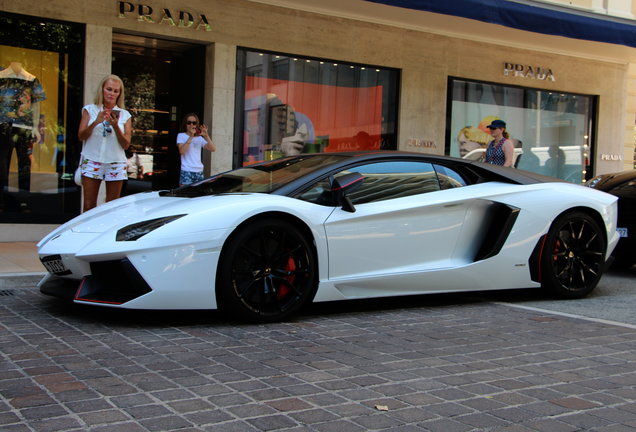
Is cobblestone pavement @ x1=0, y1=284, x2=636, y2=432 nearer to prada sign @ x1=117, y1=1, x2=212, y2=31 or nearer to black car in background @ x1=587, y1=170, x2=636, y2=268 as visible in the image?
black car in background @ x1=587, y1=170, x2=636, y2=268

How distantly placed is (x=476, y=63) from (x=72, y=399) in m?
11.4

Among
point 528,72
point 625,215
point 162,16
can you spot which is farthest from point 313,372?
point 528,72

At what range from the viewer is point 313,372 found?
3676 mm

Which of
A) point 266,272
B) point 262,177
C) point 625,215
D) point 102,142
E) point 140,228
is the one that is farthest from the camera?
point 625,215

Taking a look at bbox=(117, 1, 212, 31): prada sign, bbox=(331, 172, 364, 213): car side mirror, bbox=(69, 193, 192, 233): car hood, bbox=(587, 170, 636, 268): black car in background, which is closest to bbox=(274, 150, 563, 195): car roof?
bbox=(331, 172, 364, 213): car side mirror

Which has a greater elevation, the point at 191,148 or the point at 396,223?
the point at 191,148

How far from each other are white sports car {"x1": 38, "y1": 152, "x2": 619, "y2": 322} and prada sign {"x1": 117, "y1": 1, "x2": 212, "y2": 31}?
198 inches

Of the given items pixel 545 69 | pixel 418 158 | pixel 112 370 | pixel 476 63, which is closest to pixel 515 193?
pixel 418 158

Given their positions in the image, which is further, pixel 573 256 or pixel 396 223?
pixel 573 256

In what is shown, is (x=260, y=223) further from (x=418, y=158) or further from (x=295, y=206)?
(x=418, y=158)

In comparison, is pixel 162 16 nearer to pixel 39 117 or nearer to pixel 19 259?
pixel 39 117

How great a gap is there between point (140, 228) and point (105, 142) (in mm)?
2867

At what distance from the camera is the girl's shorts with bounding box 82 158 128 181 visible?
713 centimetres

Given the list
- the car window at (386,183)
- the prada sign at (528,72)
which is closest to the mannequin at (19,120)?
the car window at (386,183)
